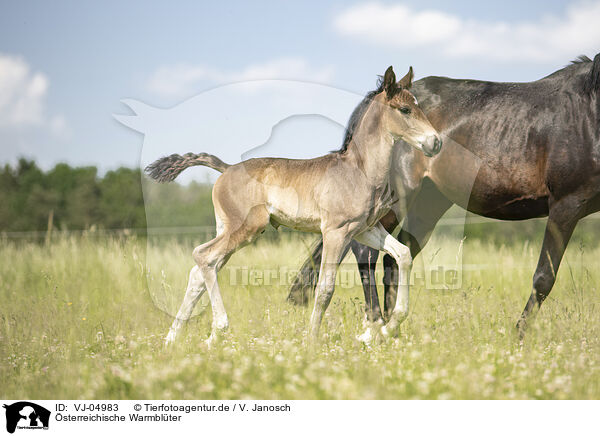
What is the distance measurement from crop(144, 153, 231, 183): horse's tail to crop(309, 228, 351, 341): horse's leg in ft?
3.75

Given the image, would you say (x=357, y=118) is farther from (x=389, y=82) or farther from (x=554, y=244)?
(x=554, y=244)

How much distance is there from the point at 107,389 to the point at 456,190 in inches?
156

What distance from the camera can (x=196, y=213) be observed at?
5.19 metres

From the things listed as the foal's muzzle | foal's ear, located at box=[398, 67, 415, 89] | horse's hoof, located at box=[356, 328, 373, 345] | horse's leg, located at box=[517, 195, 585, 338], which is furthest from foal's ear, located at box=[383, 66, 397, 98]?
horse's leg, located at box=[517, 195, 585, 338]

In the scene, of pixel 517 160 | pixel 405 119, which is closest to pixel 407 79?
pixel 405 119

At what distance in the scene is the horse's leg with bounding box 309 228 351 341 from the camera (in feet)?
14.2

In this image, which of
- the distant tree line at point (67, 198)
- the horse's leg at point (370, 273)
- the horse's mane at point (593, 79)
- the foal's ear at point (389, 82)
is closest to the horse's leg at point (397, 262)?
the horse's leg at point (370, 273)

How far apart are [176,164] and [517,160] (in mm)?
3413

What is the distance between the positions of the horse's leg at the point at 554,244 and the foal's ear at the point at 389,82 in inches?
86.3

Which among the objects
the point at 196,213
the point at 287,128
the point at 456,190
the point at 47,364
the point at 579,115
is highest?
the point at 579,115

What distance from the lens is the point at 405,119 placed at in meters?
4.26

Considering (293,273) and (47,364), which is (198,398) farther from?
(293,273)

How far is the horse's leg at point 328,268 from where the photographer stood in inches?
171

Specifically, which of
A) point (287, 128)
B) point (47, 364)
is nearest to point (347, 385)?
point (287, 128)
